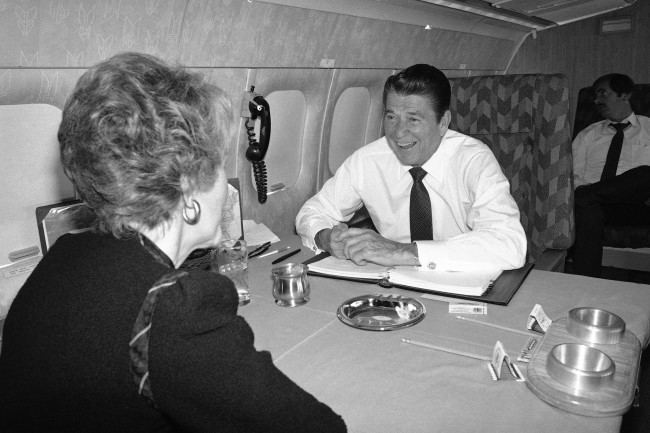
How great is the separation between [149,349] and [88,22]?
52.2 inches

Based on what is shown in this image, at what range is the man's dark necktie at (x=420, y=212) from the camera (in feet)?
8.32

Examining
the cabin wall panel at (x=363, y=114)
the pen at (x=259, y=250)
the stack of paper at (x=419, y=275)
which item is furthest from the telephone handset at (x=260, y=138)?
the stack of paper at (x=419, y=275)

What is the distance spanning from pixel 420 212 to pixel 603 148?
9.89 feet

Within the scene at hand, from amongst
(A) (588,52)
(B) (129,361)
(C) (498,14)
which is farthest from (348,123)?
(A) (588,52)

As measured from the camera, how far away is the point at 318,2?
2.67 meters

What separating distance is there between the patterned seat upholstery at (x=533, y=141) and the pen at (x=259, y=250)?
1261 mm

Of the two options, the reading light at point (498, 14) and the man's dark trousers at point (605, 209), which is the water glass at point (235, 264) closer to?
the reading light at point (498, 14)

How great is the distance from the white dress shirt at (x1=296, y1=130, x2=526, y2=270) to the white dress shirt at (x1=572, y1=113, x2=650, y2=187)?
2.59m

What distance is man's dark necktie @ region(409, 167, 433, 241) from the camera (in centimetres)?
254

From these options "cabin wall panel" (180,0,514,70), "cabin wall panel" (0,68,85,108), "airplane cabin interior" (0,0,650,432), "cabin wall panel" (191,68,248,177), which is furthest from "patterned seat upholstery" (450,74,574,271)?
"cabin wall panel" (0,68,85,108)

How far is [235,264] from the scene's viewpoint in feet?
6.26

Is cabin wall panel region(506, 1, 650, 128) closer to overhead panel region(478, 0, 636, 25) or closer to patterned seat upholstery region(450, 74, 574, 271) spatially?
overhead panel region(478, 0, 636, 25)

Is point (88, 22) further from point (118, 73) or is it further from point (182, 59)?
point (118, 73)

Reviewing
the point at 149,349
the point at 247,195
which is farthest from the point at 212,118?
the point at 247,195
